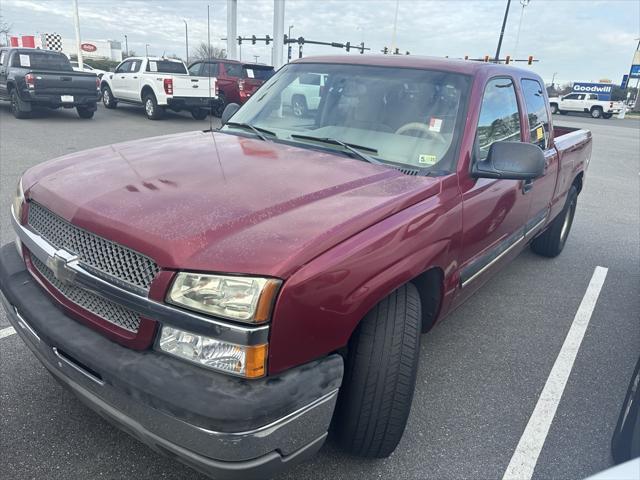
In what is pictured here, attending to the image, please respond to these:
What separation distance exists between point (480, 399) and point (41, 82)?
13.2 metres

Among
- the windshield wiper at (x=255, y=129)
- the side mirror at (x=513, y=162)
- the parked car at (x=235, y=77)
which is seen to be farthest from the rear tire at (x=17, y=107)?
the side mirror at (x=513, y=162)

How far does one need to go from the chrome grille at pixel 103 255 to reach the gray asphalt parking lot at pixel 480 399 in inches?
38.1

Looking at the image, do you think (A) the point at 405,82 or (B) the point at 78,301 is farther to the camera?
(A) the point at 405,82

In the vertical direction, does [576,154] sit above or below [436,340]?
above

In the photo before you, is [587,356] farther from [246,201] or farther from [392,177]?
[246,201]

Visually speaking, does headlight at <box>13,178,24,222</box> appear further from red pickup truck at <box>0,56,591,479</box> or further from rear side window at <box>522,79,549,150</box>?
rear side window at <box>522,79,549,150</box>

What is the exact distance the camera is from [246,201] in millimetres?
1972

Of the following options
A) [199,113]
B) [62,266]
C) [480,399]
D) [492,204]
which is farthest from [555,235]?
[199,113]

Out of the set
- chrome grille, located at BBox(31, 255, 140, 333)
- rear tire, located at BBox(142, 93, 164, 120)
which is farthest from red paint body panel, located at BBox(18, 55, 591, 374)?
rear tire, located at BBox(142, 93, 164, 120)

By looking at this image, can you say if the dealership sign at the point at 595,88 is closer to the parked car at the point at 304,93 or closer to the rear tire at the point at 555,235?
the rear tire at the point at 555,235

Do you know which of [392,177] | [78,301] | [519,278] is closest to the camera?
[78,301]

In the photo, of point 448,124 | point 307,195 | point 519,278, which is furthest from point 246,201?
point 519,278

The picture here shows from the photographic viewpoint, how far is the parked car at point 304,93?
3209 mm

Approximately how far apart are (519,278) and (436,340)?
1.65 meters
